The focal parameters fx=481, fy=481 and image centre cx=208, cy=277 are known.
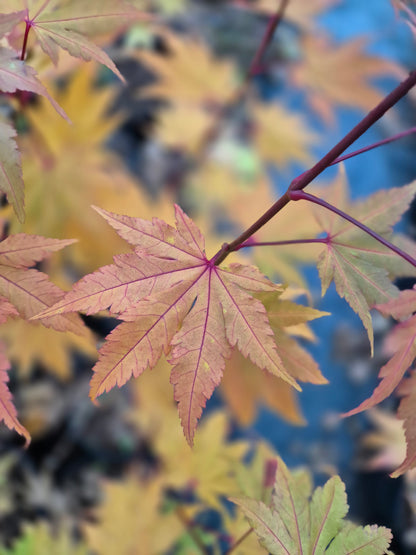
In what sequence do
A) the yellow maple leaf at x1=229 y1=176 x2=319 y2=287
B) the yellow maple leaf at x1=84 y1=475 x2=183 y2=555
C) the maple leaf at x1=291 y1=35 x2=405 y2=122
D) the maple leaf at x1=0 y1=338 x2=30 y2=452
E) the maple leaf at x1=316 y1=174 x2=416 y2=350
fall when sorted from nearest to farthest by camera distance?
the maple leaf at x1=0 y1=338 x2=30 y2=452
the maple leaf at x1=316 y1=174 x2=416 y2=350
the yellow maple leaf at x1=84 y1=475 x2=183 y2=555
the yellow maple leaf at x1=229 y1=176 x2=319 y2=287
the maple leaf at x1=291 y1=35 x2=405 y2=122

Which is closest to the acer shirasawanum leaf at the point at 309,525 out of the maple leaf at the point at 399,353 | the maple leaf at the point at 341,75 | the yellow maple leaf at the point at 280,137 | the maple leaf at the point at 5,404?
the maple leaf at the point at 399,353

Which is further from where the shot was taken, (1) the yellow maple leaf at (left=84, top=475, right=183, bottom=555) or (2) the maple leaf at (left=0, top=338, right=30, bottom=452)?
(1) the yellow maple leaf at (left=84, top=475, right=183, bottom=555)

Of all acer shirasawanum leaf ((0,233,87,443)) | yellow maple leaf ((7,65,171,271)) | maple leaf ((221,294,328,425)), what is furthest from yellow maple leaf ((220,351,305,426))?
acer shirasawanum leaf ((0,233,87,443))

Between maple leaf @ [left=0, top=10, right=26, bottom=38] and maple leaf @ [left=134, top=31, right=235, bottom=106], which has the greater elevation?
maple leaf @ [left=0, top=10, right=26, bottom=38]

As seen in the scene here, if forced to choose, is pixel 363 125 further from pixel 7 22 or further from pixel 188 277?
pixel 7 22

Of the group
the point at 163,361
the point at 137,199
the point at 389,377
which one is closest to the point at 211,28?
the point at 137,199

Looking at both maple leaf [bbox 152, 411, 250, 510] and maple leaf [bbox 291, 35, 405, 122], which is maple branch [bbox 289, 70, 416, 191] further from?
maple leaf [bbox 291, 35, 405, 122]

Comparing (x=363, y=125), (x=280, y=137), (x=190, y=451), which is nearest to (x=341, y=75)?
(x=280, y=137)
